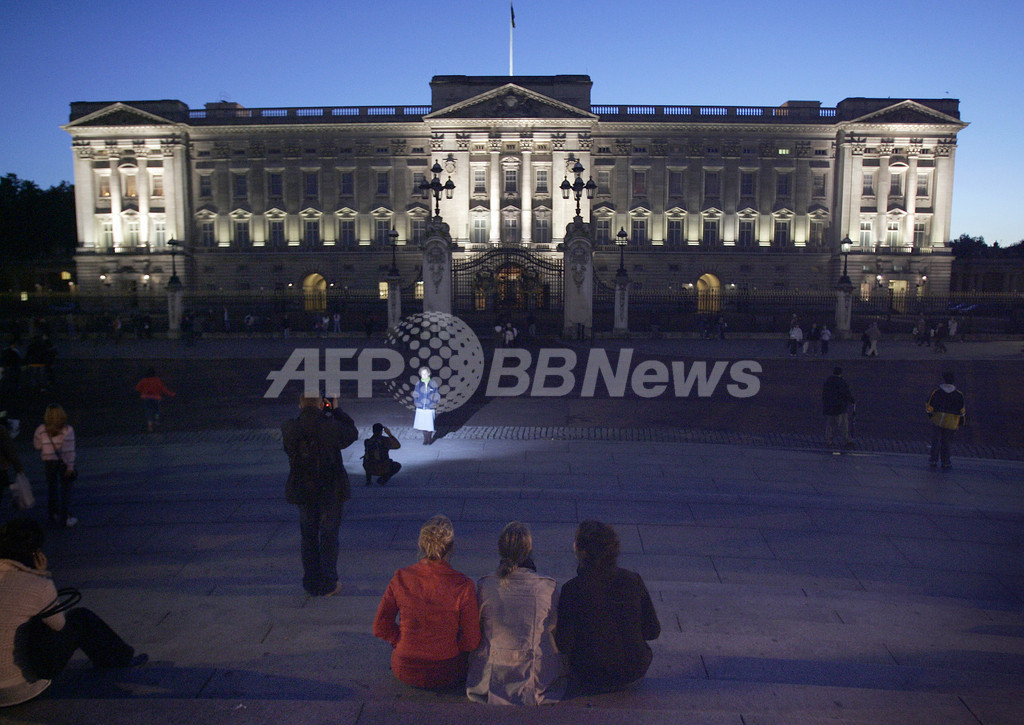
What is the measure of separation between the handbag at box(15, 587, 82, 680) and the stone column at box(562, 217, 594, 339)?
90.2 feet

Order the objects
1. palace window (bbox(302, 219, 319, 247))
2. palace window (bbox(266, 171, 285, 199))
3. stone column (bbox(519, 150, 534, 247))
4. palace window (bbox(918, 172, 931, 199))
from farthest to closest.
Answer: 1. palace window (bbox(302, 219, 319, 247))
2. palace window (bbox(266, 171, 285, 199))
3. palace window (bbox(918, 172, 931, 199))
4. stone column (bbox(519, 150, 534, 247))

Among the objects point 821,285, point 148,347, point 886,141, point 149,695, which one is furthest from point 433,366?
point 886,141

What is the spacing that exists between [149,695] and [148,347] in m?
30.9

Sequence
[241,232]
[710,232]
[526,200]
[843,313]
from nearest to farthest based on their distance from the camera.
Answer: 1. [843,313]
2. [526,200]
3. [710,232]
4. [241,232]

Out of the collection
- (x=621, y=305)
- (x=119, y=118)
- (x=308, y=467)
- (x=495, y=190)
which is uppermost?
(x=119, y=118)

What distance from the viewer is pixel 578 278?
101 ft

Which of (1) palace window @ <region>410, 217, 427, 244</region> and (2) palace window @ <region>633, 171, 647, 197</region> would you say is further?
(1) palace window @ <region>410, 217, 427, 244</region>

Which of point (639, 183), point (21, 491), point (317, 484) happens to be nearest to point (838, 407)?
point (317, 484)

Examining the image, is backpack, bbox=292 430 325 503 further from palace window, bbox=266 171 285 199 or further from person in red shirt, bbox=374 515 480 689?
palace window, bbox=266 171 285 199

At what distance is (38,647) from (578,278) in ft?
91.8

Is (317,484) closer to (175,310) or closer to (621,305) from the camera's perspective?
(621,305)

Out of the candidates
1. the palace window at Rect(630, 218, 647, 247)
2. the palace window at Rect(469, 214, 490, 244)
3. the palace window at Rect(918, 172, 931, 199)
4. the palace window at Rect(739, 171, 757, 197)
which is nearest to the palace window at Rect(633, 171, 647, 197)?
the palace window at Rect(630, 218, 647, 247)

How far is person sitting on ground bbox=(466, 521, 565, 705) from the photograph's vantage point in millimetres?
3838

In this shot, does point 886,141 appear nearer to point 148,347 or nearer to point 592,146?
point 592,146
